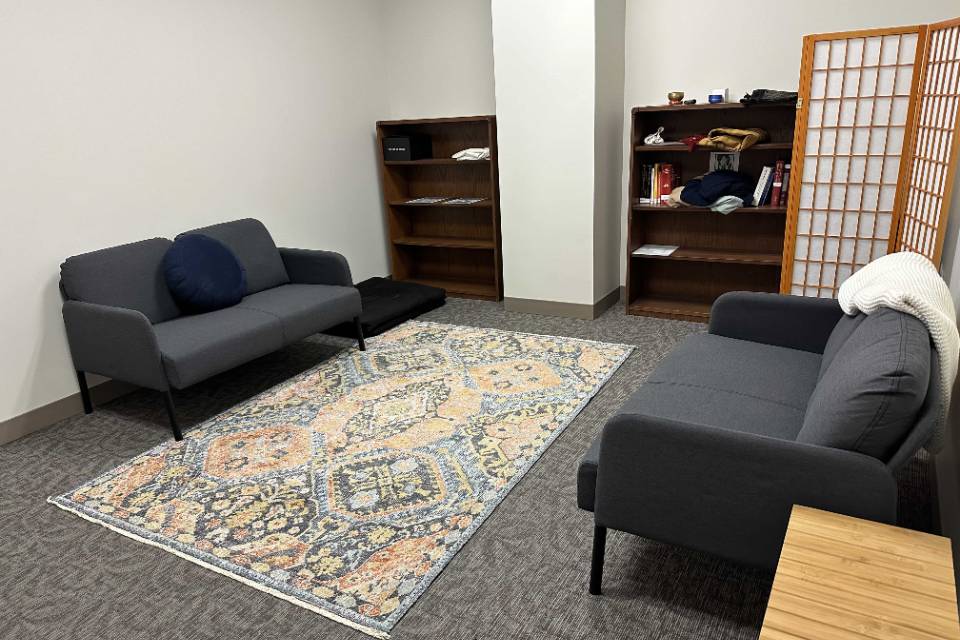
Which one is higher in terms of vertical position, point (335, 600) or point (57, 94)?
point (57, 94)

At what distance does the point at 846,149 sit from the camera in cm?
319

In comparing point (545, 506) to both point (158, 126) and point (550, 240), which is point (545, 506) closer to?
point (550, 240)

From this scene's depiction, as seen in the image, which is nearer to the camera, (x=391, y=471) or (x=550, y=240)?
(x=391, y=471)

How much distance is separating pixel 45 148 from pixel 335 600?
2396mm

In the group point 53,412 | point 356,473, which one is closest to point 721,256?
point 356,473

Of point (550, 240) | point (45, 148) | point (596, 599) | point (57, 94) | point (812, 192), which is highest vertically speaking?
point (57, 94)

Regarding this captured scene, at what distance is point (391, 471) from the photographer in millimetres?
2453

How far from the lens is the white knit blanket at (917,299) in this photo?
1519mm

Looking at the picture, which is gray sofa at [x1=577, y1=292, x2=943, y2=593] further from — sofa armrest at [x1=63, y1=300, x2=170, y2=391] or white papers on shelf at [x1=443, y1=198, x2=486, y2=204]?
white papers on shelf at [x1=443, y1=198, x2=486, y2=204]

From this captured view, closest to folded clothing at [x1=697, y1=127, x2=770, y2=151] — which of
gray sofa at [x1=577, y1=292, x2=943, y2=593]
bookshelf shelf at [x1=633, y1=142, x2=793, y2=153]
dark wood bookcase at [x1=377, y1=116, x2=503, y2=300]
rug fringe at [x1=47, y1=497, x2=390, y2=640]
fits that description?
bookshelf shelf at [x1=633, y1=142, x2=793, y2=153]

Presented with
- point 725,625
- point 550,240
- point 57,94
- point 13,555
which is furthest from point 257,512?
point 550,240

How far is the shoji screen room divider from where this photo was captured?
9.09ft

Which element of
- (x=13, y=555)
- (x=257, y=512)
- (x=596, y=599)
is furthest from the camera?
(x=257, y=512)

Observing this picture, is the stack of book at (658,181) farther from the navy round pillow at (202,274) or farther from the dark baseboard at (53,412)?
the dark baseboard at (53,412)
